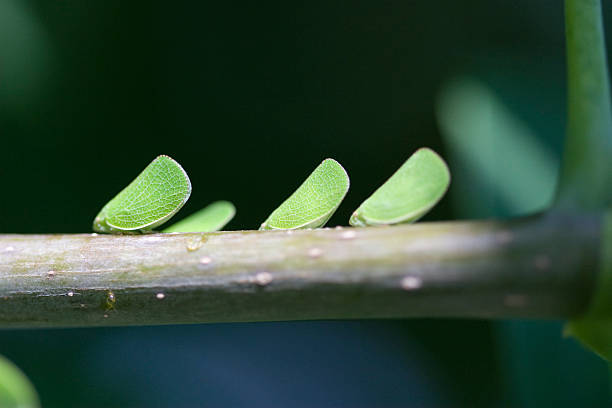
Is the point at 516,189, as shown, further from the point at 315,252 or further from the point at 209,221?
the point at 315,252

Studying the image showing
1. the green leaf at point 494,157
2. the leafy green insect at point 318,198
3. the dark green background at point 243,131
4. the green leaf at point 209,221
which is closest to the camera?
the leafy green insect at point 318,198

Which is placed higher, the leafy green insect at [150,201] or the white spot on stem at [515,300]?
the leafy green insect at [150,201]

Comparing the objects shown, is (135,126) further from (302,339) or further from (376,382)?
(376,382)

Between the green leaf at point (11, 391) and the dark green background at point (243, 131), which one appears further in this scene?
the dark green background at point (243, 131)

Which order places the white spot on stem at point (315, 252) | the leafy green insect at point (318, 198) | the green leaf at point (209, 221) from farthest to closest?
the green leaf at point (209, 221) < the leafy green insect at point (318, 198) < the white spot on stem at point (315, 252)

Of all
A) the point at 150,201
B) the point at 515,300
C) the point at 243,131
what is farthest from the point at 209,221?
the point at 243,131

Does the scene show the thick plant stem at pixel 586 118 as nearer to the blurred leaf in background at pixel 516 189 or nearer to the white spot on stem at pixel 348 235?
the white spot on stem at pixel 348 235

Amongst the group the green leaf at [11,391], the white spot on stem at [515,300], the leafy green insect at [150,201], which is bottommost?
the green leaf at [11,391]

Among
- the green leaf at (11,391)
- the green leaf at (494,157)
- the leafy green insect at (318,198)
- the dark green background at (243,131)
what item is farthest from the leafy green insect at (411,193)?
the dark green background at (243,131)
